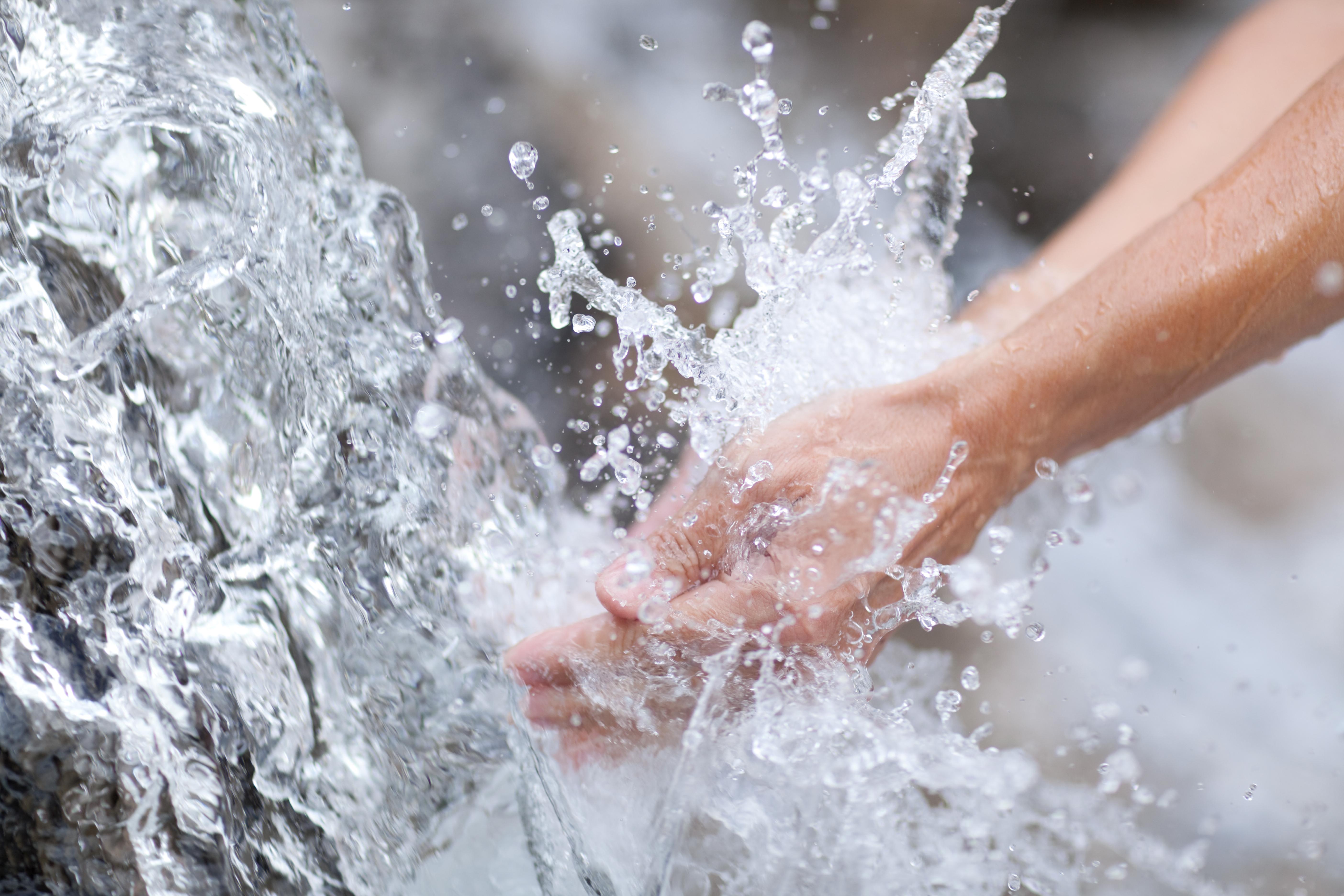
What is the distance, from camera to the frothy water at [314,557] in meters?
0.59

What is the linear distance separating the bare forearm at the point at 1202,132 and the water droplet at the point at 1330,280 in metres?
0.31

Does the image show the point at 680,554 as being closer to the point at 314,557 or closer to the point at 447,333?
the point at 314,557

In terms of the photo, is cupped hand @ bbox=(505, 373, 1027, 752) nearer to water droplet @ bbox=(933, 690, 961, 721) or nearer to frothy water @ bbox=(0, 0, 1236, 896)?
frothy water @ bbox=(0, 0, 1236, 896)

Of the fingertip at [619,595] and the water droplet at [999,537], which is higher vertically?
the water droplet at [999,537]

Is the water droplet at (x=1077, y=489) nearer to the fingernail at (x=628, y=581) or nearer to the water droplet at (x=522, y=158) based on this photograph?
the fingernail at (x=628, y=581)

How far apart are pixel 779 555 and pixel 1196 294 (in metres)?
0.36

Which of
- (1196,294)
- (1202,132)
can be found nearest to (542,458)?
(1196,294)

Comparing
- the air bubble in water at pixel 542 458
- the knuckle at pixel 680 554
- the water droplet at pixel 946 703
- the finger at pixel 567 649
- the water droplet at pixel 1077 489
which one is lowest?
the finger at pixel 567 649

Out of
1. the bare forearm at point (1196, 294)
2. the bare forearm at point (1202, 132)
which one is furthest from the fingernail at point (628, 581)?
the bare forearm at point (1202, 132)

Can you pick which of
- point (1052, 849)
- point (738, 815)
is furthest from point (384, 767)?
point (1052, 849)

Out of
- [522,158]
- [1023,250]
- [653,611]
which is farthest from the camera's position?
[1023,250]

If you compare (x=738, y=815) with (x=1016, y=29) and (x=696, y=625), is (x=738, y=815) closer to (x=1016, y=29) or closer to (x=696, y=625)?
(x=696, y=625)

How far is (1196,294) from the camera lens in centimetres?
73

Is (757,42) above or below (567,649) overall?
above
